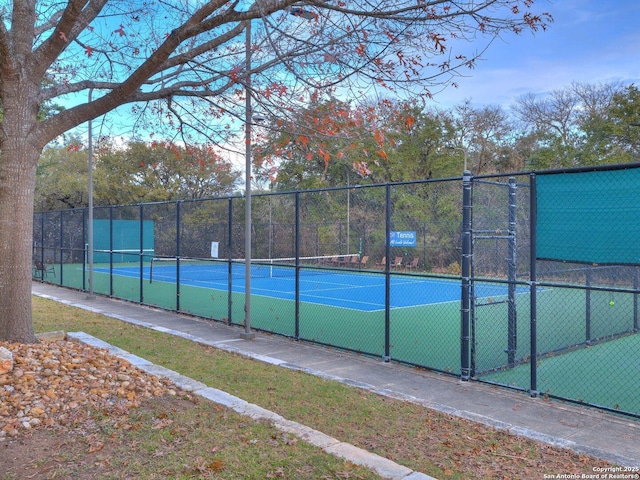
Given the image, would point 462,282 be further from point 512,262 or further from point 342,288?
point 342,288

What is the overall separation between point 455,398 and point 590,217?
2.67 meters

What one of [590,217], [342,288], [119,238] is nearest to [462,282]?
[590,217]

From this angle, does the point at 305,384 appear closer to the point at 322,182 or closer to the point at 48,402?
the point at 48,402

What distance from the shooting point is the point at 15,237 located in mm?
7141

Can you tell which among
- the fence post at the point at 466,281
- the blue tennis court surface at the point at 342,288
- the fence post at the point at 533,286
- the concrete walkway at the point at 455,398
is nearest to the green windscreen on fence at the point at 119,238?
the blue tennis court surface at the point at 342,288

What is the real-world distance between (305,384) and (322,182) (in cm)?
2818

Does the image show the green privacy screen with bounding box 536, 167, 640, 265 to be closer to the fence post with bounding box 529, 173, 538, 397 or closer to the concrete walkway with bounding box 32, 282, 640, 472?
the fence post with bounding box 529, 173, 538, 397

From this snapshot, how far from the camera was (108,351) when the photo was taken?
301 inches

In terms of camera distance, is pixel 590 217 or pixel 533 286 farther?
pixel 533 286

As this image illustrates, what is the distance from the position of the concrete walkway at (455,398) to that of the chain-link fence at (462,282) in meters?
0.36

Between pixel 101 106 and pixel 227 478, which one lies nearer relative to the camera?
pixel 227 478

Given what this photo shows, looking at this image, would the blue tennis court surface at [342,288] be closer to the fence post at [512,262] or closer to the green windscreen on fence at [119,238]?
the fence post at [512,262]

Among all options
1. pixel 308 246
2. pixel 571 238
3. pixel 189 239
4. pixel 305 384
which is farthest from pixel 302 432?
pixel 308 246

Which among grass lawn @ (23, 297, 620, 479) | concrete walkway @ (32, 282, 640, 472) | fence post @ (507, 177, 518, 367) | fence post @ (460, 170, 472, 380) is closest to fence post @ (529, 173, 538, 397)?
concrete walkway @ (32, 282, 640, 472)
